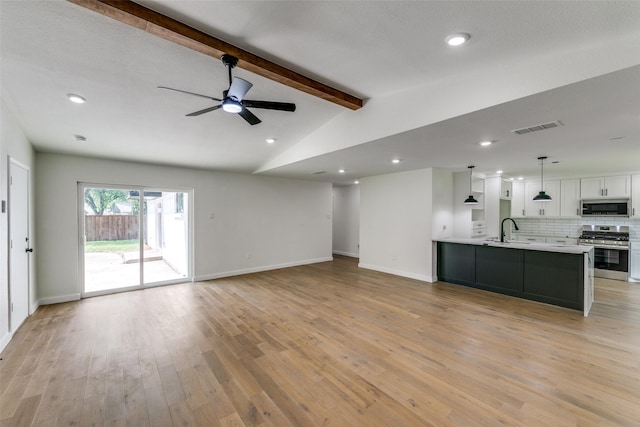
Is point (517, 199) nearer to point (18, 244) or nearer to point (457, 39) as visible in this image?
point (457, 39)

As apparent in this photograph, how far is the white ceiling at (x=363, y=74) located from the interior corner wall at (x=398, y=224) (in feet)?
5.81

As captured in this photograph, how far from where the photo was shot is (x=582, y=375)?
94.3 inches

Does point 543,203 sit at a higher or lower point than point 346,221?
higher

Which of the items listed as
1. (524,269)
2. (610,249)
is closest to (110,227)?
(524,269)

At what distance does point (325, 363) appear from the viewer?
8.61ft

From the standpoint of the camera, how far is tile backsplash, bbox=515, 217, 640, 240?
5.89m

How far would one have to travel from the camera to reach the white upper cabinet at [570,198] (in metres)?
6.49

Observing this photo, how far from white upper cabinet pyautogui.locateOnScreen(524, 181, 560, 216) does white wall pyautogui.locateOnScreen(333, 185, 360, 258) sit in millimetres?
4721

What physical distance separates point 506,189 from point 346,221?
4.74m

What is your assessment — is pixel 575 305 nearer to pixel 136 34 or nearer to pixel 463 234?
pixel 463 234

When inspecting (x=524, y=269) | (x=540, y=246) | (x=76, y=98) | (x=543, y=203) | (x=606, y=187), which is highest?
(x=76, y=98)

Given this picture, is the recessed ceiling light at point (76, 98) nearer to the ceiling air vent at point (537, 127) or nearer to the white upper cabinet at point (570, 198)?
the ceiling air vent at point (537, 127)

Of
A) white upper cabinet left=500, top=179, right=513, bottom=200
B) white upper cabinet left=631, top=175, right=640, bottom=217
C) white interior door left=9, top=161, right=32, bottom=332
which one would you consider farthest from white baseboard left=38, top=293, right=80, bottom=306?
white upper cabinet left=631, top=175, right=640, bottom=217

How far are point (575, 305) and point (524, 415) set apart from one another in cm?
311
